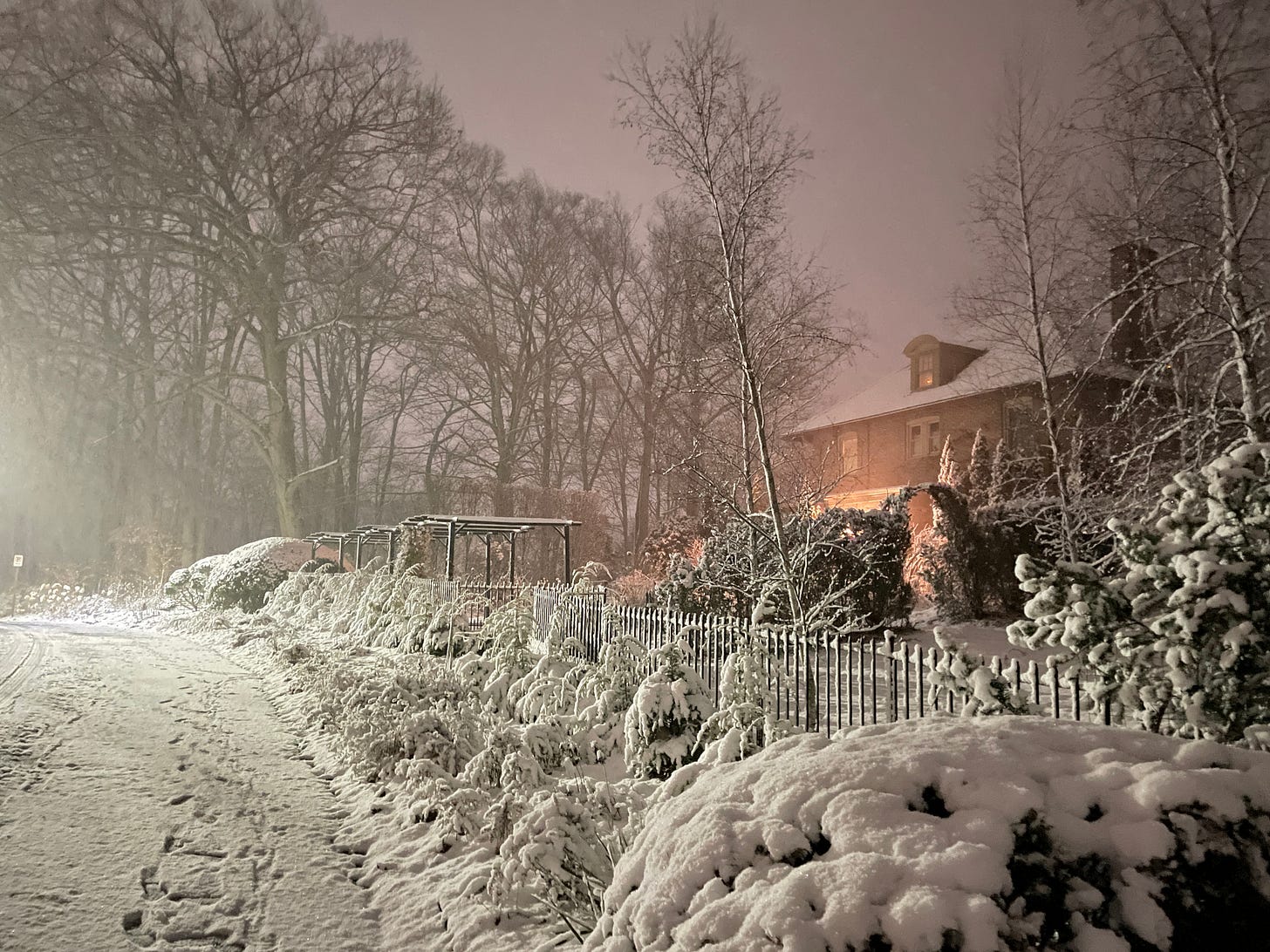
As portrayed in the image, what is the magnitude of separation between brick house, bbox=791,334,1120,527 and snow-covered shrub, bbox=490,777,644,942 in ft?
62.3

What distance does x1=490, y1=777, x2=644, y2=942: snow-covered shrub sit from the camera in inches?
135

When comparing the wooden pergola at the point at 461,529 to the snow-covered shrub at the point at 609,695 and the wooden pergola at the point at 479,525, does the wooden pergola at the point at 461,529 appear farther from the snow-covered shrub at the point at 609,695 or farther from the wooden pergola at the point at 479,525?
the snow-covered shrub at the point at 609,695

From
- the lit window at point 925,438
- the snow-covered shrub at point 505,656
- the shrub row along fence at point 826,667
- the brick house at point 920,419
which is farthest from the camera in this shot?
the lit window at point 925,438

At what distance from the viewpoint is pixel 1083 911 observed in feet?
6.42

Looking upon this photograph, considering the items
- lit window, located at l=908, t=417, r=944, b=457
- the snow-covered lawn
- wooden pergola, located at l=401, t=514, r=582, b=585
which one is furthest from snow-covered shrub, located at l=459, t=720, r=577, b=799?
lit window, located at l=908, t=417, r=944, b=457

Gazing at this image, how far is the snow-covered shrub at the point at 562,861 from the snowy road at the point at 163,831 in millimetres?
892

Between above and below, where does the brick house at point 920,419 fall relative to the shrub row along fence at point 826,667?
above

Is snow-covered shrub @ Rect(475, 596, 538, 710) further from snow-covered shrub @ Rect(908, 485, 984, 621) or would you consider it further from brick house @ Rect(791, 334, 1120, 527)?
brick house @ Rect(791, 334, 1120, 527)

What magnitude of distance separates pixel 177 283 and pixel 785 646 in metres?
28.8

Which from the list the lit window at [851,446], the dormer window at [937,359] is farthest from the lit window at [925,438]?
the lit window at [851,446]

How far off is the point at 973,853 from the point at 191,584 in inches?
895

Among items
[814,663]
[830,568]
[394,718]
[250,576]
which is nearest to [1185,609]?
[814,663]

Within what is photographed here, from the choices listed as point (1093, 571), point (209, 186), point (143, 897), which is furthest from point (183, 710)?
point (209, 186)

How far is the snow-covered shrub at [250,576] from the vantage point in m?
18.6
